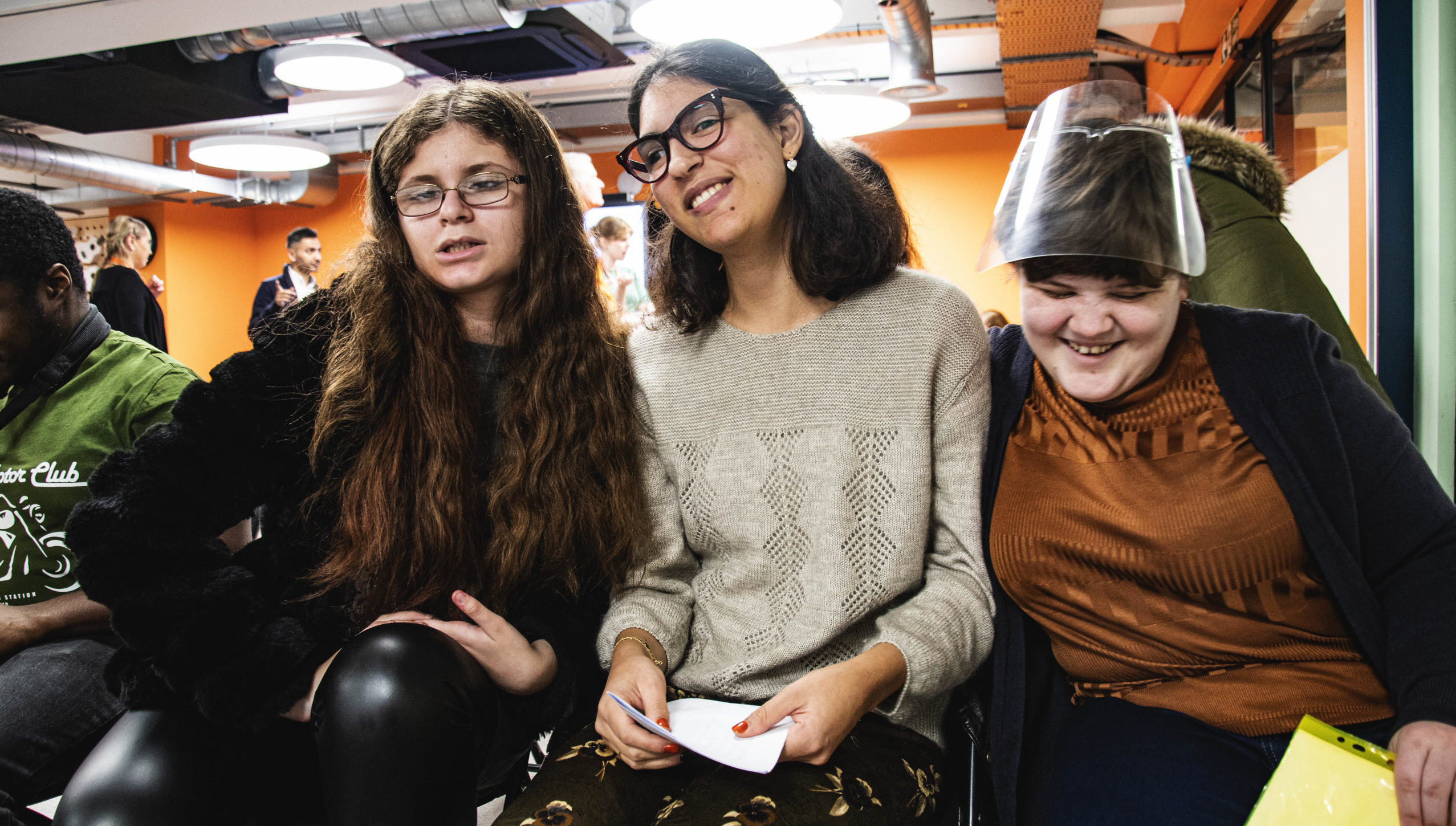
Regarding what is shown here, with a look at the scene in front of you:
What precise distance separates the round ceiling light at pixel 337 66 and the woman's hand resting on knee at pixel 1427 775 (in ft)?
16.4

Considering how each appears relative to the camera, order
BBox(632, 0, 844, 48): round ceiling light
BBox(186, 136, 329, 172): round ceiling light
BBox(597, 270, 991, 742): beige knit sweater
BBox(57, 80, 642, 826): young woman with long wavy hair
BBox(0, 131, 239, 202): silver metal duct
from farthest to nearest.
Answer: BBox(0, 131, 239, 202): silver metal duct < BBox(186, 136, 329, 172): round ceiling light < BBox(632, 0, 844, 48): round ceiling light < BBox(597, 270, 991, 742): beige knit sweater < BBox(57, 80, 642, 826): young woman with long wavy hair

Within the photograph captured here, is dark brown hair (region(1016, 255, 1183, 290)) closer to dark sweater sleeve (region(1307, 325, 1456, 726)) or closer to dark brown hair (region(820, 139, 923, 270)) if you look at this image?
dark sweater sleeve (region(1307, 325, 1456, 726))

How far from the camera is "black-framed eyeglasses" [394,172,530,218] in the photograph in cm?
143

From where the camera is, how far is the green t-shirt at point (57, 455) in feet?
5.26

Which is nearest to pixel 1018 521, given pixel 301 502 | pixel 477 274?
pixel 477 274

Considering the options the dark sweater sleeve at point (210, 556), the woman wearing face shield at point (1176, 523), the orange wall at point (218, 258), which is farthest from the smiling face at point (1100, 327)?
the orange wall at point (218, 258)

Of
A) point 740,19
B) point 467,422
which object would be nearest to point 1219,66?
point 740,19

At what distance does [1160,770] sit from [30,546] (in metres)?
1.81

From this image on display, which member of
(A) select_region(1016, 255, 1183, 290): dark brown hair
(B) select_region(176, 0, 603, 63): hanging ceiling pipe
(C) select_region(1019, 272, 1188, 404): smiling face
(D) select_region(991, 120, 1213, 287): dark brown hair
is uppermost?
(B) select_region(176, 0, 603, 63): hanging ceiling pipe

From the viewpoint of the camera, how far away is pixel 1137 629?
46.8 inches

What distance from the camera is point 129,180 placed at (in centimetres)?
866

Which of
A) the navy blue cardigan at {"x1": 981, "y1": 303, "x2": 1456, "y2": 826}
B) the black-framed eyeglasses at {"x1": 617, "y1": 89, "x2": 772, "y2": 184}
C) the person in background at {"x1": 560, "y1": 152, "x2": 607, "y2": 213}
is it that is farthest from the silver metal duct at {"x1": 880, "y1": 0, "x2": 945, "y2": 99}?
the navy blue cardigan at {"x1": 981, "y1": 303, "x2": 1456, "y2": 826}

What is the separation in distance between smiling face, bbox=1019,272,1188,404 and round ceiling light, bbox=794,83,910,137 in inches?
164

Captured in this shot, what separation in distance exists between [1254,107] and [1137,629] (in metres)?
4.59
